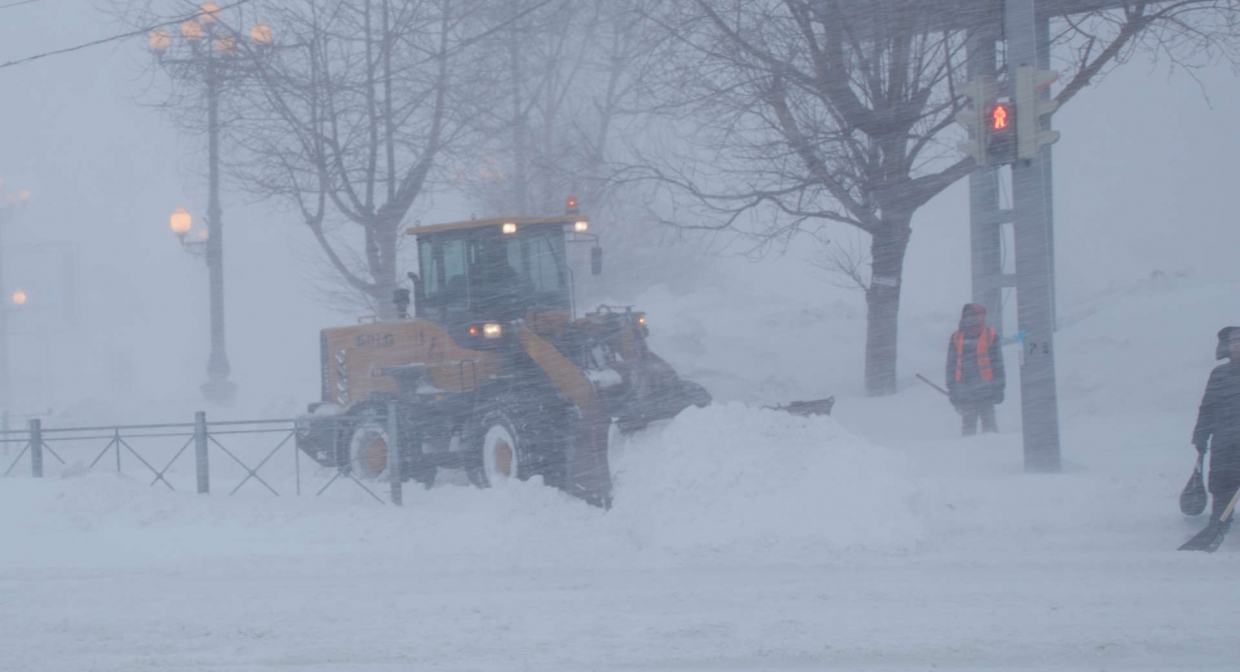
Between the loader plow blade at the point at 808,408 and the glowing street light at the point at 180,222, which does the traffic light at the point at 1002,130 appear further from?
the glowing street light at the point at 180,222

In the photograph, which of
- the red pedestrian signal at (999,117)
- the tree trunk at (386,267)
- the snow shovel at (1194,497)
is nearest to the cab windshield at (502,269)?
the red pedestrian signal at (999,117)

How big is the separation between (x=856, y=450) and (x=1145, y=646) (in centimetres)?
340

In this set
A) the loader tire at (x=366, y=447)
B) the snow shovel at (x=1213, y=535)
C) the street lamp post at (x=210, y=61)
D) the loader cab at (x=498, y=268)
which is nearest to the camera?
the snow shovel at (x=1213, y=535)

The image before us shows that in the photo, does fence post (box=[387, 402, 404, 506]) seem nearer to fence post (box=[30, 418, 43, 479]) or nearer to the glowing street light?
fence post (box=[30, 418, 43, 479])

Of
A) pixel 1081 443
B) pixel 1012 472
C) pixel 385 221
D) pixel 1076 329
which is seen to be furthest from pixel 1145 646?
pixel 385 221

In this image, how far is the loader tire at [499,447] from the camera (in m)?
9.59

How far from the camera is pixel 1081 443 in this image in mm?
10219

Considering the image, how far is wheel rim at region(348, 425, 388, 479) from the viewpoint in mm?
11797

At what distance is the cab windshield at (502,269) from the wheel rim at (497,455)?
4.90ft

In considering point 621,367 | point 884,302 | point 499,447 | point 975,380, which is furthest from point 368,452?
point 884,302

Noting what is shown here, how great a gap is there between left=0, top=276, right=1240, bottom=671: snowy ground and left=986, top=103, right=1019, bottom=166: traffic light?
10.0 feet

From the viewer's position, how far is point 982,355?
10.8 metres

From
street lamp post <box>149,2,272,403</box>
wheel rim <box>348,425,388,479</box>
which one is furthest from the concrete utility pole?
street lamp post <box>149,2,272,403</box>

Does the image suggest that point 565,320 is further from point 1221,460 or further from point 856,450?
point 1221,460
